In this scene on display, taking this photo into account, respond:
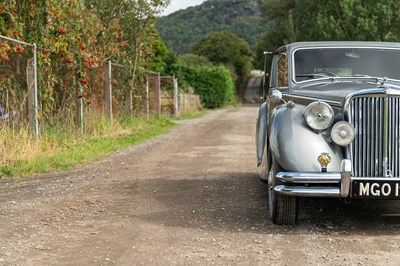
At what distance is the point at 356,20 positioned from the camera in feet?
133

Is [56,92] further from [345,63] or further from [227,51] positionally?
[227,51]

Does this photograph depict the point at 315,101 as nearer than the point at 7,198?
Yes

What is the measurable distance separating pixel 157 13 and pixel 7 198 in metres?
15.7

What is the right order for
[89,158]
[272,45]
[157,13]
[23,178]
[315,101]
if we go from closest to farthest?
[315,101], [23,178], [89,158], [157,13], [272,45]

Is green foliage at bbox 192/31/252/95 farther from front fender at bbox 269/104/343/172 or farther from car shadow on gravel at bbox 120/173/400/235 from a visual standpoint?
front fender at bbox 269/104/343/172

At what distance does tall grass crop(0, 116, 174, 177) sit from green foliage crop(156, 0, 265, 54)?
376ft

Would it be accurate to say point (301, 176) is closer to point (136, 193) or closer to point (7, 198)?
point (136, 193)

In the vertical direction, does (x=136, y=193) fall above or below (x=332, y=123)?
below

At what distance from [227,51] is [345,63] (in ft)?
264

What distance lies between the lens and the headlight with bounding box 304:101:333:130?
19.2 feet

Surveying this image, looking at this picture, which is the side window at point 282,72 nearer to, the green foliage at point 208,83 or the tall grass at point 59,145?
the tall grass at point 59,145

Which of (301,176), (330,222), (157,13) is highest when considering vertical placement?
(157,13)

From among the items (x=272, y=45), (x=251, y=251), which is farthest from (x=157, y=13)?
(x=272, y=45)

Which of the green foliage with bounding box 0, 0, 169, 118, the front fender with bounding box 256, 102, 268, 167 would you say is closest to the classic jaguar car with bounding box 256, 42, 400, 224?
the front fender with bounding box 256, 102, 268, 167
